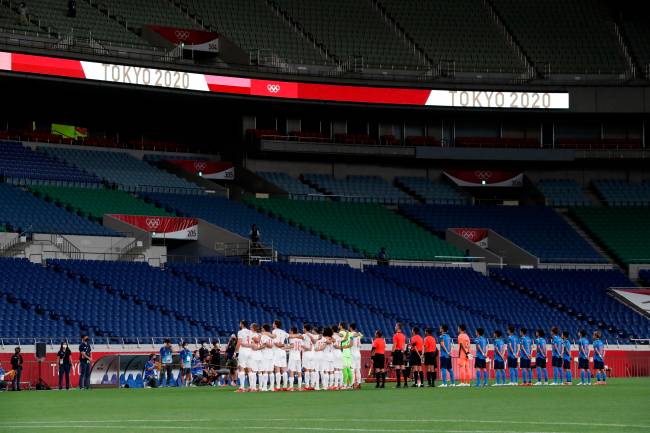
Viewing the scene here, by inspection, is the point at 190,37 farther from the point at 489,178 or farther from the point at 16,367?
the point at 16,367

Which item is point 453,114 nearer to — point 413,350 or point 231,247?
point 231,247

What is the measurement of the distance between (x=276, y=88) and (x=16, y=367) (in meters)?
29.5

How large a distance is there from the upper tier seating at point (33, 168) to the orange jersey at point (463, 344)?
2906cm

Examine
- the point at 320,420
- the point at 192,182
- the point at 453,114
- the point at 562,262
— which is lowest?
the point at 320,420

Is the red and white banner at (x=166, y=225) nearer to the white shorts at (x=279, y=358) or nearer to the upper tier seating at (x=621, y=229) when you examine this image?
the white shorts at (x=279, y=358)

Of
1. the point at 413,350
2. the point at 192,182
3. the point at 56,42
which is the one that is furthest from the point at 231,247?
the point at 413,350

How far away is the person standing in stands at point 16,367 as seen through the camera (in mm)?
36312

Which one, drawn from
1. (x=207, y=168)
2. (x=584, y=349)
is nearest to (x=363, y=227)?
(x=207, y=168)

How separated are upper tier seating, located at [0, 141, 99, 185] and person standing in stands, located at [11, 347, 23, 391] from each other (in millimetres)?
22168

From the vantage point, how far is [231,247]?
58.0m

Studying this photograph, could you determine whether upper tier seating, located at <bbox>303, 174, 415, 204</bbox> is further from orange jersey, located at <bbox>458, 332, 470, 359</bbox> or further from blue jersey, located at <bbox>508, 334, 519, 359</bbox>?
orange jersey, located at <bbox>458, 332, 470, 359</bbox>

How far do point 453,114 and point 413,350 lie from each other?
3530cm

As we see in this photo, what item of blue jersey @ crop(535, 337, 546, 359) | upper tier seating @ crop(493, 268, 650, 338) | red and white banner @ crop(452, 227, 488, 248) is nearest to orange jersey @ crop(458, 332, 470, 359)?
blue jersey @ crop(535, 337, 546, 359)

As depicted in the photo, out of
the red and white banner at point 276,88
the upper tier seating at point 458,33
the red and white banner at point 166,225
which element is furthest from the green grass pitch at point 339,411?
the upper tier seating at point 458,33
